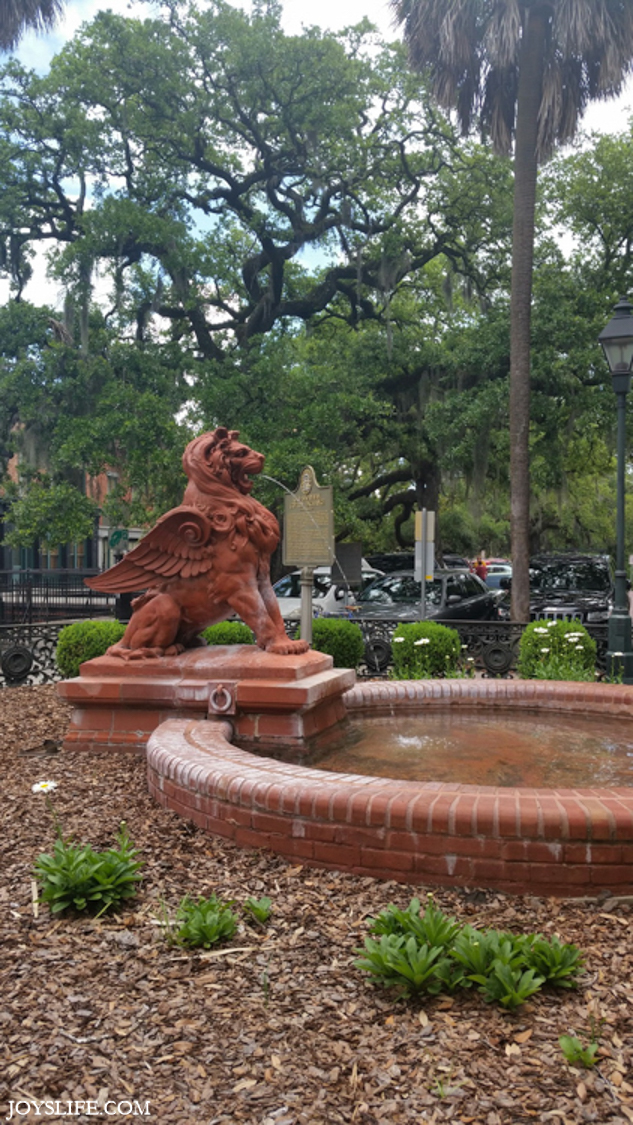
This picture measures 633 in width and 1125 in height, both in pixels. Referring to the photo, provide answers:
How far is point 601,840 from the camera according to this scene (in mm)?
3314

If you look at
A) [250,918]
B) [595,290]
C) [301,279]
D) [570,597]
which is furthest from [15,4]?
[250,918]

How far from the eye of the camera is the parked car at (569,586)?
14523mm

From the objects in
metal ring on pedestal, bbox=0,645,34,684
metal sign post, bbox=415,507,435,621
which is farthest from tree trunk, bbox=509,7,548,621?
metal ring on pedestal, bbox=0,645,34,684

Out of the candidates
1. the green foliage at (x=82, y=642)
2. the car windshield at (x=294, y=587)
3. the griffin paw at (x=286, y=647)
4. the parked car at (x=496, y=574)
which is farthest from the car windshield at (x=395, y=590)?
the parked car at (x=496, y=574)

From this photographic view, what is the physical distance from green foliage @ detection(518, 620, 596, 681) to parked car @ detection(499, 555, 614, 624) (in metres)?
4.50

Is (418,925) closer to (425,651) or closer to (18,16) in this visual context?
(425,651)

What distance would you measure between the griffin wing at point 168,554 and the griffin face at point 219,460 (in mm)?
313

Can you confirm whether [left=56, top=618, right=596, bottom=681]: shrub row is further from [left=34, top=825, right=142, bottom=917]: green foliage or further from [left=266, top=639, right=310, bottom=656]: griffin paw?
[left=34, top=825, right=142, bottom=917]: green foliage

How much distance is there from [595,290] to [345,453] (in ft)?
22.4

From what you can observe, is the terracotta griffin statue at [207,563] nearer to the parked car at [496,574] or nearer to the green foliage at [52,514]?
the green foliage at [52,514]

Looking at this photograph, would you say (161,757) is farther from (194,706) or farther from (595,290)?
(595,290)

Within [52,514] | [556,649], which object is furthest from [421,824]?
Answer: [52,514]

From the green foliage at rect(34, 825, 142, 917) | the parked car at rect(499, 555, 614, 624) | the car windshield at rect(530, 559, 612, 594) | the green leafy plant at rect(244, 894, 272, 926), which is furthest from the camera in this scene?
the car windshield at rect(530, 559, 612, 594)

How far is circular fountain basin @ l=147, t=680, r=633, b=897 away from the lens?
3.33 metres
